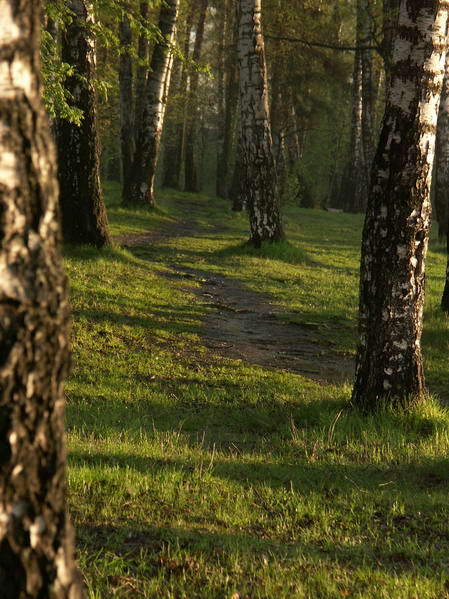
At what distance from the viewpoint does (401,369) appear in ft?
23.8

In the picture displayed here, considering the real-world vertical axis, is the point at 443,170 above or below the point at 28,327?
above

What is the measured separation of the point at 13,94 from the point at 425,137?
17.9 ft

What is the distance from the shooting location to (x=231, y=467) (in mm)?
5766

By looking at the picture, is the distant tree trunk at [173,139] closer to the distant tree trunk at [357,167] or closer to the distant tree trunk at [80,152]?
the distant tree trunk at [357,167]

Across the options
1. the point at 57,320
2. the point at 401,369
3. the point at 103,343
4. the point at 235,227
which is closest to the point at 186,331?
the point at 103,343

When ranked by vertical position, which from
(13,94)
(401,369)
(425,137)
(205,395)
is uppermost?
(425,137)

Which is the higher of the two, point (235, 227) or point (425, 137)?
point (425, 137)

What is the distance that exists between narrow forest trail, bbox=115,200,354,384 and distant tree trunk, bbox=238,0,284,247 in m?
3.06

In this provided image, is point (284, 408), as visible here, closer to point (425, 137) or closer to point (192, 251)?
point (425, 137)

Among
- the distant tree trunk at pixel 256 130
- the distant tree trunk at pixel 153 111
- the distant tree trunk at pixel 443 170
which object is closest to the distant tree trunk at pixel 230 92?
the distant tree trunk at pixel 153 111

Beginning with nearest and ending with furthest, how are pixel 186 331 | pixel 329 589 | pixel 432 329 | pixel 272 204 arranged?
1. pixel 329 589
2. pixel 186 331
3. pixel 432 329
4. pixel 272 204

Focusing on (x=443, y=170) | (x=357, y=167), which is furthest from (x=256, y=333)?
(x=357, y=167)

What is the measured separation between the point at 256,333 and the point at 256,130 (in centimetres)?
782

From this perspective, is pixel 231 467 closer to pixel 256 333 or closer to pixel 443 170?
pixel 256 333
